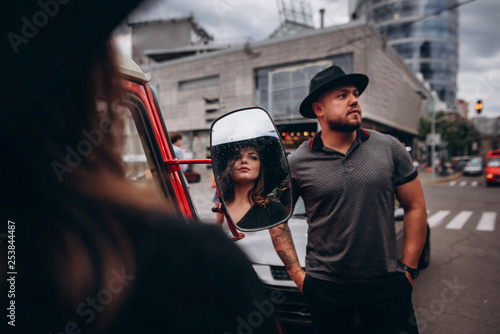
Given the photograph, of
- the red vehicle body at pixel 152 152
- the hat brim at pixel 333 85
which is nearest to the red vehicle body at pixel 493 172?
the hat brim at pixel 333 85

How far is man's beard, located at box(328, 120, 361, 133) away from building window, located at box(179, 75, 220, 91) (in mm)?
25497

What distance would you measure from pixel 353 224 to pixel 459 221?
9.18 metres

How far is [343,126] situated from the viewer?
73.6 inches

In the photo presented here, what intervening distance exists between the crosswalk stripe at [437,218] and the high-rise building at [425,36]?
66.7 m

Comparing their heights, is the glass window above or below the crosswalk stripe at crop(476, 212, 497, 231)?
Result: above

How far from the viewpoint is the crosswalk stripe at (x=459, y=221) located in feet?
26.8

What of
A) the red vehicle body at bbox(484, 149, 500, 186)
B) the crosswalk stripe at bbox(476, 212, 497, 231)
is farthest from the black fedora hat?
the red vehicle body at bbox(484, 149, 500, 186)

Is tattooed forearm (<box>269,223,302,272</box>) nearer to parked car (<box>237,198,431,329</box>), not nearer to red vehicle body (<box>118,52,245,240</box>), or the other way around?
parked car (<box>237,198,431,329</box>)

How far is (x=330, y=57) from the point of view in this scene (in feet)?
67.9

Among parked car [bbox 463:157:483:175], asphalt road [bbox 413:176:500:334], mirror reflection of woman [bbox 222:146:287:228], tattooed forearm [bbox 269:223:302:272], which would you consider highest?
mirror reflection of woman [bbox 222:146:287:228]

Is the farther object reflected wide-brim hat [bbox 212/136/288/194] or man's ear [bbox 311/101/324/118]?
man's ear [bbox 311/101/324/118]

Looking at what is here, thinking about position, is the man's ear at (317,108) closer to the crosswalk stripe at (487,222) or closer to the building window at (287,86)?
the crosswalk stripe at (487,222)

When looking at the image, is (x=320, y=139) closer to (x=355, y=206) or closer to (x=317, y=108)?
(x=317, y=108)

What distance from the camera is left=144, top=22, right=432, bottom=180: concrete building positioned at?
20031 millimetres
